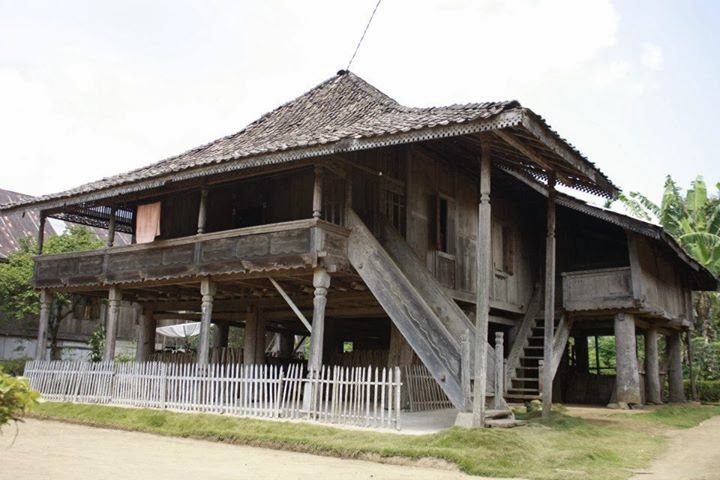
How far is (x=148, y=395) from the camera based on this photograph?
1436cm

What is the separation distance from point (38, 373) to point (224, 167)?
7630 mm

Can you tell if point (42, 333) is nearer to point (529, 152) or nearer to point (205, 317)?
point (205, 317)

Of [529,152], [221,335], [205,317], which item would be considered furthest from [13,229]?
[529,152]

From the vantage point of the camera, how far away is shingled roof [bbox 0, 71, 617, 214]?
1059cm

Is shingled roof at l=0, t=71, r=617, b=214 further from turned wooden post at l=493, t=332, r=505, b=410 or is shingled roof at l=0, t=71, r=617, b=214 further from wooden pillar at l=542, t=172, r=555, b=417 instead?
turned wooden post at l=493, t=332, r=505, b=410

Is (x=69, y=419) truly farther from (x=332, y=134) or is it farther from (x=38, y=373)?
(x=332, y=134)

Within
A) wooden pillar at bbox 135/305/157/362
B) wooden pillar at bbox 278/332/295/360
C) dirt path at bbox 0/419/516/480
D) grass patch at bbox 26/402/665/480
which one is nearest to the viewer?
dirt path at bbox 0/419/516/480

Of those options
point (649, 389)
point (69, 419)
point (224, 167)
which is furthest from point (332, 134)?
point (649, 389)

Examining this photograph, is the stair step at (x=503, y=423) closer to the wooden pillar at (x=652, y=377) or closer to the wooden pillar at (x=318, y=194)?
the wooden pillar at (x=318, y=194)

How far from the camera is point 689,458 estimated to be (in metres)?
9.87

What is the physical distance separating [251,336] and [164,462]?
9.11 m

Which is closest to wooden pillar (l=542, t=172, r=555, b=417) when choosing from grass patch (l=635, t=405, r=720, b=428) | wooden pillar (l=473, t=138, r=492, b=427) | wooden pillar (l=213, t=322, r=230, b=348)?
grass patch (l=635, t=405, r=720, b=428)

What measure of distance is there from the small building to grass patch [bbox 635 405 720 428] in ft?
2.95

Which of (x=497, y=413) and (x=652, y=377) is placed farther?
(x=652, y=377)
